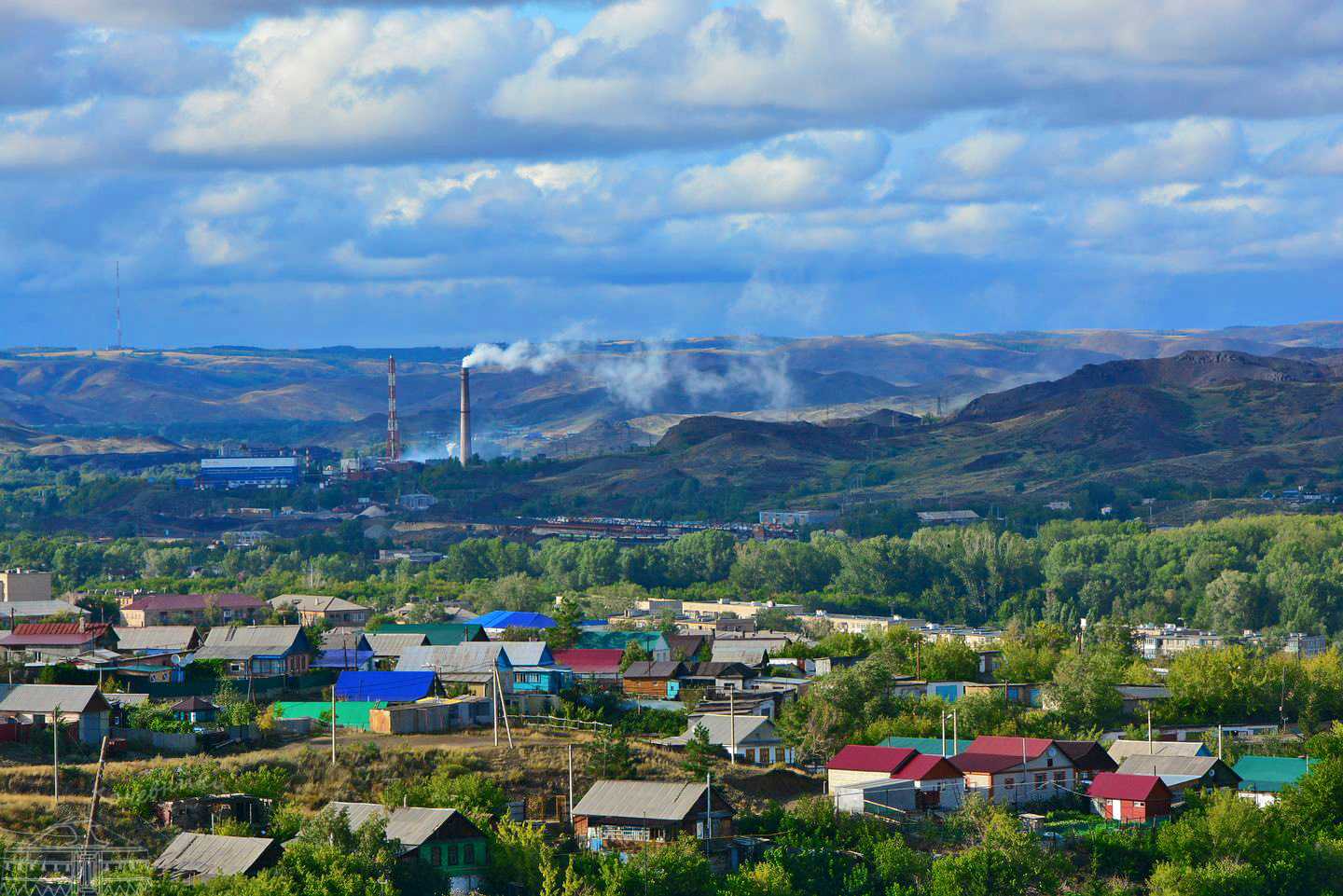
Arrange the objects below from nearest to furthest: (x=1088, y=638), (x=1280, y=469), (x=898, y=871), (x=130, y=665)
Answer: (x=898, y=871) < (x=130, y=665) < (x=1088, y=638) < (x=1280, y=469)

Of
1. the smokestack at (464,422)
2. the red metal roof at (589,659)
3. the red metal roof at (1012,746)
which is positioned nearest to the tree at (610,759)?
the red metal roof at (1012,746)

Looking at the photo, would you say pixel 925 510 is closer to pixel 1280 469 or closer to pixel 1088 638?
pixel 1280 469

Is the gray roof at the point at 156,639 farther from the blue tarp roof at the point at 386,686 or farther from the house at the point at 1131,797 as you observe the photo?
the house at the point at 1131,797

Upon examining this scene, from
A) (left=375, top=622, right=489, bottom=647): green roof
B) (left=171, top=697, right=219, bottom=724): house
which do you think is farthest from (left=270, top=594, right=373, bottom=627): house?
(left=171, top=697, right=219, bottom=724): house

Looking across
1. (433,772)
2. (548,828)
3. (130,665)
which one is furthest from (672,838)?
(130,665)

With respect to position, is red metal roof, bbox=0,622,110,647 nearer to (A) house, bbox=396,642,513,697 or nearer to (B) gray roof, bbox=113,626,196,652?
(B) gray roof, bbox=113,626,196,652

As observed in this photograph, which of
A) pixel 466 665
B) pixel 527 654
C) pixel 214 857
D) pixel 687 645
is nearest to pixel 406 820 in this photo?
pixel 214 857
